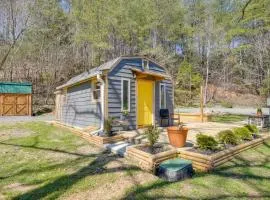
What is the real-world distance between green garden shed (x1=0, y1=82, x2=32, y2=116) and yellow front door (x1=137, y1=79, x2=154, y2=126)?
11.9 metres

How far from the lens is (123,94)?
830cm

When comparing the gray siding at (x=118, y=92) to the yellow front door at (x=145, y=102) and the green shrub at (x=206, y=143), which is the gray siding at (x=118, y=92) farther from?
the green shrub at (x=206, y=143)

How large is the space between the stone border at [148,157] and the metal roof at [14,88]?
14871 mm

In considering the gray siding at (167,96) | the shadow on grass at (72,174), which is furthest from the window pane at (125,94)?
the shadow on grass at (72,174)

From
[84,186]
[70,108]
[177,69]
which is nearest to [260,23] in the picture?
[177,69]

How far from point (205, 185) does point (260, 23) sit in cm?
2099

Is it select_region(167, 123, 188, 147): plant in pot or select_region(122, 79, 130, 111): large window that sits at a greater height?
select_region(122, 79, 130, 111): large window

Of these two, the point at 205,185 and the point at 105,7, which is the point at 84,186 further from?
the point at 105,7

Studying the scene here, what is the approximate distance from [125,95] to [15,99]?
12339 millimetres

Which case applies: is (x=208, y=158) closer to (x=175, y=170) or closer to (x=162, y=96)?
(x=175, y=170)

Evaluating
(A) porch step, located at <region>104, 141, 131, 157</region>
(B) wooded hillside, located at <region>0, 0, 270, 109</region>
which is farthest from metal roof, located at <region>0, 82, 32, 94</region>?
(A) porch step, located at <region>104, 141, 131, 157</region>

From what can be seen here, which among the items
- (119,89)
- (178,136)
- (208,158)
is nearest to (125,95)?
(119,89)

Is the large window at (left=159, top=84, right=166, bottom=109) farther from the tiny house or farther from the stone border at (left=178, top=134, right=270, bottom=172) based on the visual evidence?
the stone border at (left=178, top=134, right=270, bottom=172)

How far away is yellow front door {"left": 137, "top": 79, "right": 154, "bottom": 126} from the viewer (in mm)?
8914
